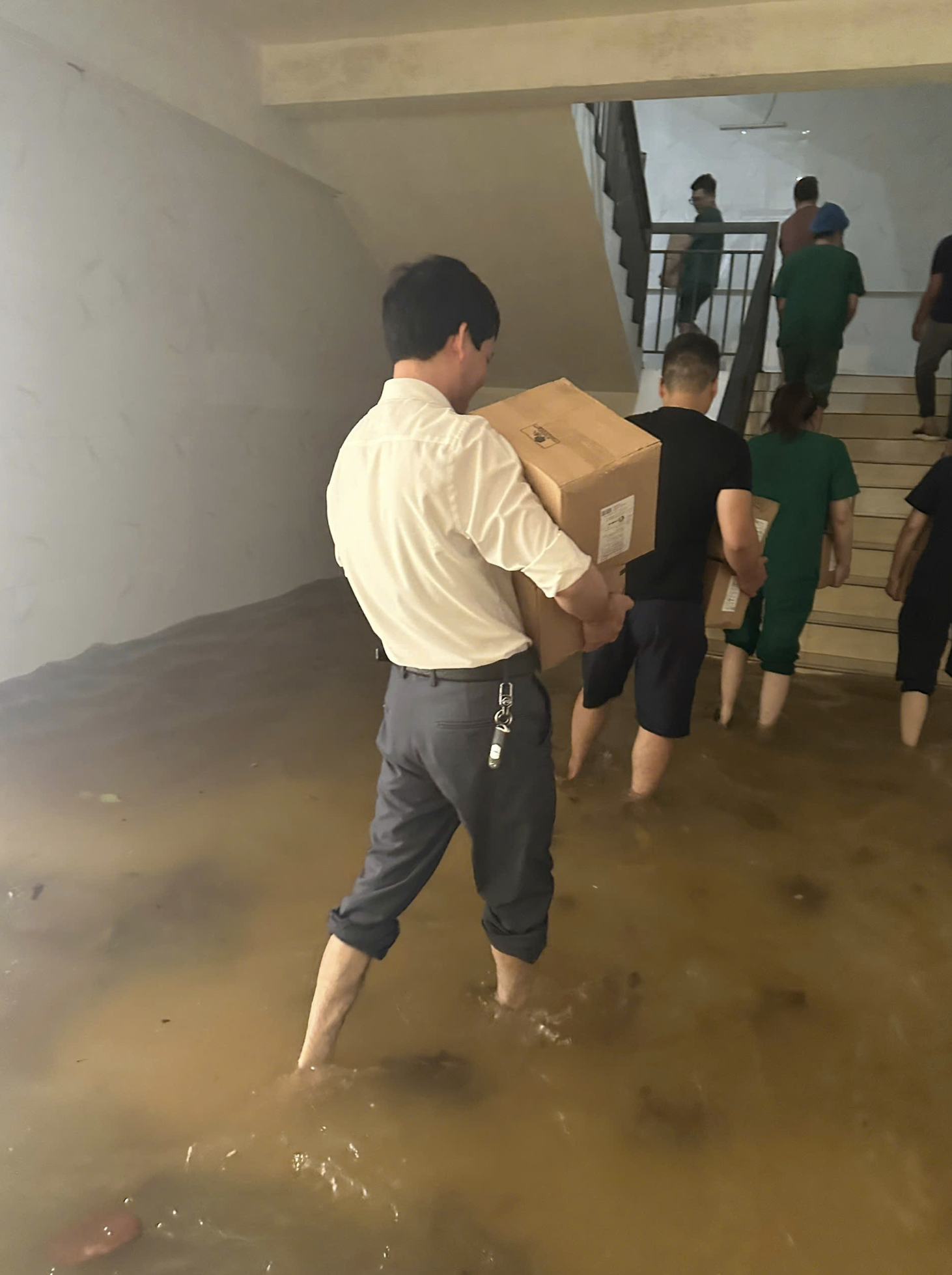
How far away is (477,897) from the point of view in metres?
2.07

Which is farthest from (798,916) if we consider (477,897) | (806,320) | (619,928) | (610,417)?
(806,320)

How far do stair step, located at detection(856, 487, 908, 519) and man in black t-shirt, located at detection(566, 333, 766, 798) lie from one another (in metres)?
2.34

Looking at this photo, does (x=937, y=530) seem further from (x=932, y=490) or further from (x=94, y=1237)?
(x=94, y=1237)

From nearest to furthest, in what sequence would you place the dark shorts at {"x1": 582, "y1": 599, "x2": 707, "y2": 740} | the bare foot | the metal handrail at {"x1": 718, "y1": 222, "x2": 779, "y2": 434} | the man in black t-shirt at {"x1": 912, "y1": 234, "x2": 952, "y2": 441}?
the bare foot < the dark shorts at {"x1": 582, "y1": 599, "x2": 707, "y2": 740} < the metal handrail at {"x1": 718, "y1": 222, "x2": 779, "y2": 434} < the man in black t-shirt at {"x1": 912, "y1": 234, "x2": 952, "y2": 441}

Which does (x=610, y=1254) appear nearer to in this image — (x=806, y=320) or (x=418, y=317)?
(x=418, y=317)

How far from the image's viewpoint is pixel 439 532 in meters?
1.21

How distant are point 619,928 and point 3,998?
1.38 meters

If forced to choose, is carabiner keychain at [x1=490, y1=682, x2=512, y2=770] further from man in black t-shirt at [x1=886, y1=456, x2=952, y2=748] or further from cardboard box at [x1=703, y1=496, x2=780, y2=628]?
man in black t-shirt at [x1=886, y1=456, x2=952, y2=748]

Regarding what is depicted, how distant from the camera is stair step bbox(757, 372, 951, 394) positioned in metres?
5.06

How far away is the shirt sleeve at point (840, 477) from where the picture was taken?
8.72 ft

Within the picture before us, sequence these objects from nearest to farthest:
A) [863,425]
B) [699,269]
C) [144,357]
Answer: [144,357]
[863,425]
[699,269]

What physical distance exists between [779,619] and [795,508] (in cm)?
39

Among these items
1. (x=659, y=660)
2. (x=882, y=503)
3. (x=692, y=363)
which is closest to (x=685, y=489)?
(x=692, y=363)

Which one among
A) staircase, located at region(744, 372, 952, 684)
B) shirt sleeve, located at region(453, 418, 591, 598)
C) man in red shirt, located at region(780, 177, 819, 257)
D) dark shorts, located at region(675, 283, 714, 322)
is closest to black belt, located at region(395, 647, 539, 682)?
shirt sleeve, located at region(453, 418, 591, 598)
